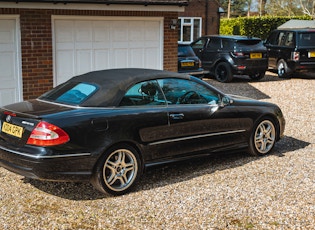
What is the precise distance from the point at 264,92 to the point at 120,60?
566 cm

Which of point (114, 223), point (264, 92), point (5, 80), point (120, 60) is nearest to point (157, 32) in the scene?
point (120, 60)

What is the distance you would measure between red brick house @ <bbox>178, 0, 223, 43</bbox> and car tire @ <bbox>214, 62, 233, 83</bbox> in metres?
13.3

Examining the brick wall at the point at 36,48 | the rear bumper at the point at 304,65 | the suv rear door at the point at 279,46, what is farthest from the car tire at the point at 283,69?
the brick wall at the point at 36,48

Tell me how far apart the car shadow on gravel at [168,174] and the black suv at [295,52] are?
9.81 meters

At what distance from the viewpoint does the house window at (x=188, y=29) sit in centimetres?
2997

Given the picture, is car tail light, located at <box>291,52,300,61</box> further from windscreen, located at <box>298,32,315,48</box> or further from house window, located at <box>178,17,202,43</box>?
house window, located at <box>178,17,202,43</box>

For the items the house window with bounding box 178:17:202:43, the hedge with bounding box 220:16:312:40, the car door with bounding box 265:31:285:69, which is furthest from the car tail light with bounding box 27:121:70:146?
the hedge with bounding box 220:16:312:40

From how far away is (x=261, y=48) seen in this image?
659 inches

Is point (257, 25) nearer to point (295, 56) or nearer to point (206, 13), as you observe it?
point (206, 13)

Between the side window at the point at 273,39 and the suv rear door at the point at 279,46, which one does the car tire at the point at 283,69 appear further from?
the side window at the point at 273,39

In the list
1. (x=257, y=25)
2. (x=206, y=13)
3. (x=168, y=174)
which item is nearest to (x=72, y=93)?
(x=168, y=174)

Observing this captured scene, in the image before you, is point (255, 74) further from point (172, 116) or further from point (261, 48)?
point (172, 116)

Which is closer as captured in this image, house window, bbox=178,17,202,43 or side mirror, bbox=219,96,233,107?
side mirror, bbox=219,96,233,107

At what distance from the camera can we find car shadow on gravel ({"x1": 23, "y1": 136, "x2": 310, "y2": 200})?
5.80 meters
